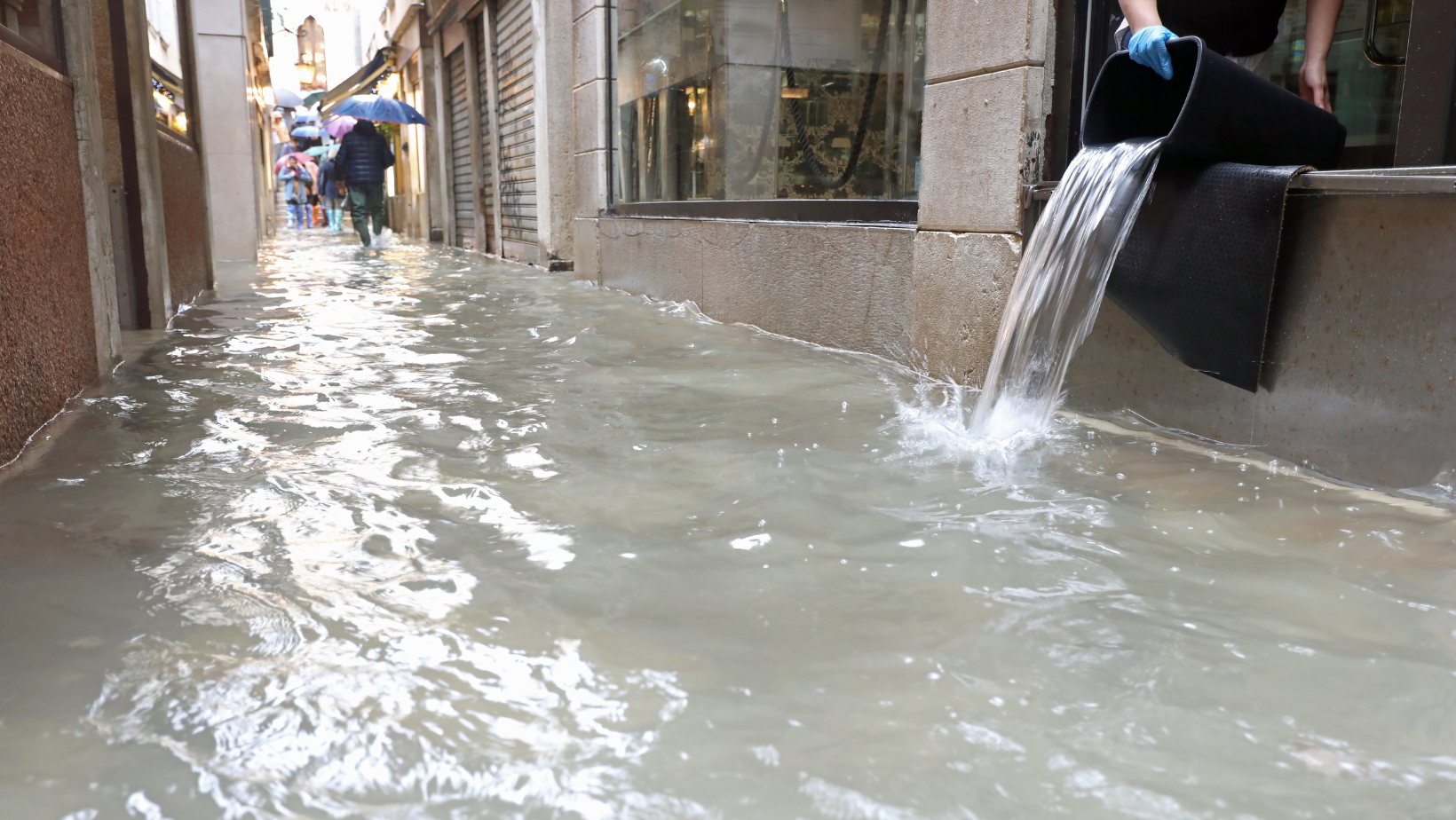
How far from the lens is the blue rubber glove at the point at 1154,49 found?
323cm

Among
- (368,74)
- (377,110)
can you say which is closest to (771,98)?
(377,110)

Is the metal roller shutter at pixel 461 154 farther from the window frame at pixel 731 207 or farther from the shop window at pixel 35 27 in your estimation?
the shop window at pixel 35 27

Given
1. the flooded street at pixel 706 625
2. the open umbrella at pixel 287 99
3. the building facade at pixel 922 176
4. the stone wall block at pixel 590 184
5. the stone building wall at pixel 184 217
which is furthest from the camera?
the open umbrella at pixel 287 99

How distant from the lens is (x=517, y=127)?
13.1 m

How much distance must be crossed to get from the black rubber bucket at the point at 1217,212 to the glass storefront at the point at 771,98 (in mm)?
1976

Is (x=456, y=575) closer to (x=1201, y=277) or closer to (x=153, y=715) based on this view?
(x=153, y=715)

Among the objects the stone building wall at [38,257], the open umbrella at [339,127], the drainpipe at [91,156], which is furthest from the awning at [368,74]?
the stone building wall at [38,257]

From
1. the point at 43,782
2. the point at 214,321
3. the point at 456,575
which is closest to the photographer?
the point at 43,782

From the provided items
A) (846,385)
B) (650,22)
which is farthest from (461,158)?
(846,385)

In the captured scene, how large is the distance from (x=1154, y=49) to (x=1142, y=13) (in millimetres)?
183

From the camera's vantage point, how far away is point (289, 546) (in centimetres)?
250

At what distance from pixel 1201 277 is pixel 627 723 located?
2343 millimetres

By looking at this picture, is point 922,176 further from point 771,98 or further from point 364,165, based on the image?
point 364,165

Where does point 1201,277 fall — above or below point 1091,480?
above
